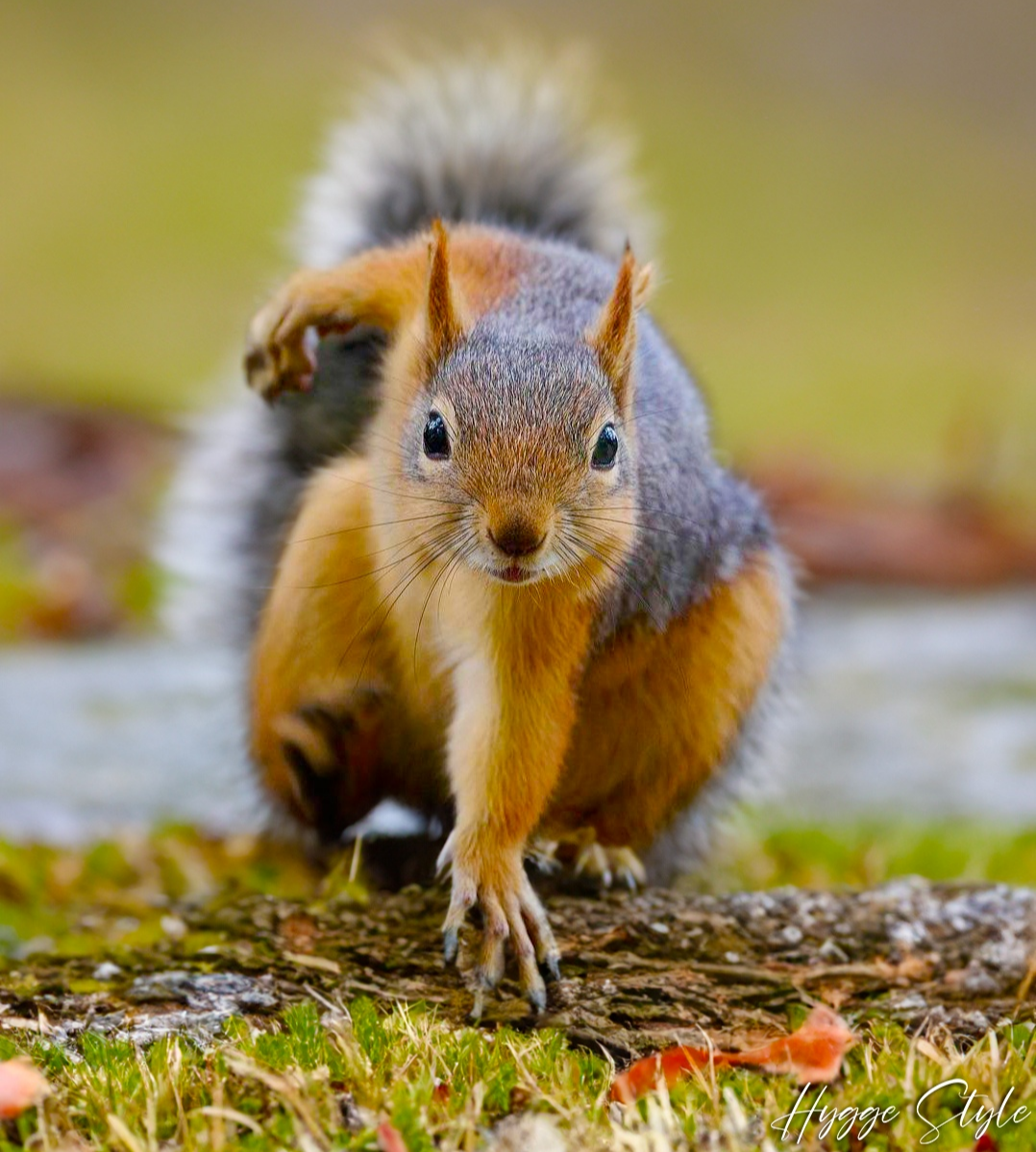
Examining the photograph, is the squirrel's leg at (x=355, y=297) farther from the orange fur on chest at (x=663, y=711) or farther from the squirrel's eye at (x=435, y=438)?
the orange fur on chest at (x=663, y=711)

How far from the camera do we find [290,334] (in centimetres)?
166

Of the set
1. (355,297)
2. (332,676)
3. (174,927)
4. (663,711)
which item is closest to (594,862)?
(663,711)

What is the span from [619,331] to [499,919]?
589mm

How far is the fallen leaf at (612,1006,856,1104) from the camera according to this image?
124 centimetres

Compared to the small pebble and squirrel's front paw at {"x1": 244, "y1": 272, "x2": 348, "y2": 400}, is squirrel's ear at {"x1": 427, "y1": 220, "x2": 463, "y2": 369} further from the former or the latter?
the small pebble

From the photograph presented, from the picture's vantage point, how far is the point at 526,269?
5.33ft

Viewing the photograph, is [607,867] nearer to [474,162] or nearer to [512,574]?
[512,574]

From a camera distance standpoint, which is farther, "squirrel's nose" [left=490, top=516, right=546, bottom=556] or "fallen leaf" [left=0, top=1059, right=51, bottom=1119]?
"squirrel's nose" [left=490, top=516, right=546, bottom=556]

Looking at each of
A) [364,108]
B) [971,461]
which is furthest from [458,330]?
[971,461]

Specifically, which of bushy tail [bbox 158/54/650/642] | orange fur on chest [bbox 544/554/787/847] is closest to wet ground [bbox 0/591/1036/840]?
bushy tail [bbox 158/54/650/642]

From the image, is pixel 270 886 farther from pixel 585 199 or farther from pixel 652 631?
pixel 585 199

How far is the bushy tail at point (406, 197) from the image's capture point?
2408 millimetres

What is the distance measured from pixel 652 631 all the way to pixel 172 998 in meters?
0.62

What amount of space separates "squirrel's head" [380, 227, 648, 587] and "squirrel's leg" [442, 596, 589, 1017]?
8 cm
